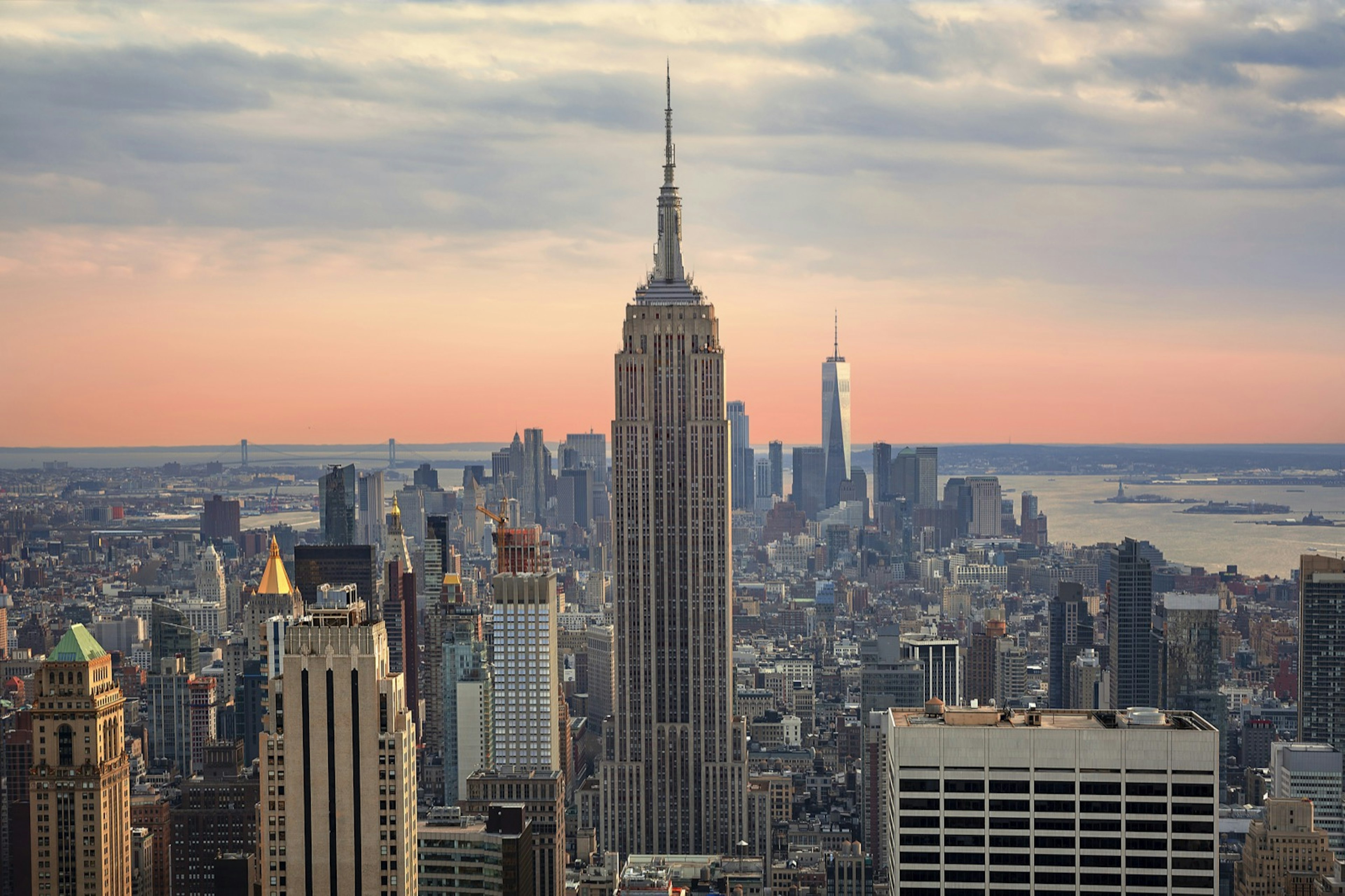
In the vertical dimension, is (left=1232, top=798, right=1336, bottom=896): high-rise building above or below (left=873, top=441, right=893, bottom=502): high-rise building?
below

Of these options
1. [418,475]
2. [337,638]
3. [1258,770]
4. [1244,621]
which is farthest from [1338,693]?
[337,638]

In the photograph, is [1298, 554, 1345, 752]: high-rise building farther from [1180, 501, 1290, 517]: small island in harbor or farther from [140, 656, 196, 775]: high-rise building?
[140, 656, 196, 775]: high-rise building

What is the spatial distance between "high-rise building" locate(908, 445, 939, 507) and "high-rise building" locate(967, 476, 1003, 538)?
923mm

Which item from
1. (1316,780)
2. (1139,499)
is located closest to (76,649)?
(1316,780)

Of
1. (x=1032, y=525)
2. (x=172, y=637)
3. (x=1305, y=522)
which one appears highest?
(x=1305, y=522)

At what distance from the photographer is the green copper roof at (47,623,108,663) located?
1669 centimetres

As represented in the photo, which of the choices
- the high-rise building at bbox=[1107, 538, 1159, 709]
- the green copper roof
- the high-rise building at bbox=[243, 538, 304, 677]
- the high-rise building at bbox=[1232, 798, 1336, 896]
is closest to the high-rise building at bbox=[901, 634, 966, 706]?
the high-rise building at bbox=[1107, 538, 1159, 709]

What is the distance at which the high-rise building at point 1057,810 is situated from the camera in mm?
11984

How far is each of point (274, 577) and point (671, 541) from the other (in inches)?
299

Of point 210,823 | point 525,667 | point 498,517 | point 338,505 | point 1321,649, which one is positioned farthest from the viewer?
point 498,517

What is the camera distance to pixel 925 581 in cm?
4375

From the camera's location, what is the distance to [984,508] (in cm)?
3903

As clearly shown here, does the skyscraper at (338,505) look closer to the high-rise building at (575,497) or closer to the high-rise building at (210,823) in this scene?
the high-rise building at (210,823)

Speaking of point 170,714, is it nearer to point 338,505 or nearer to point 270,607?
point 270,607
